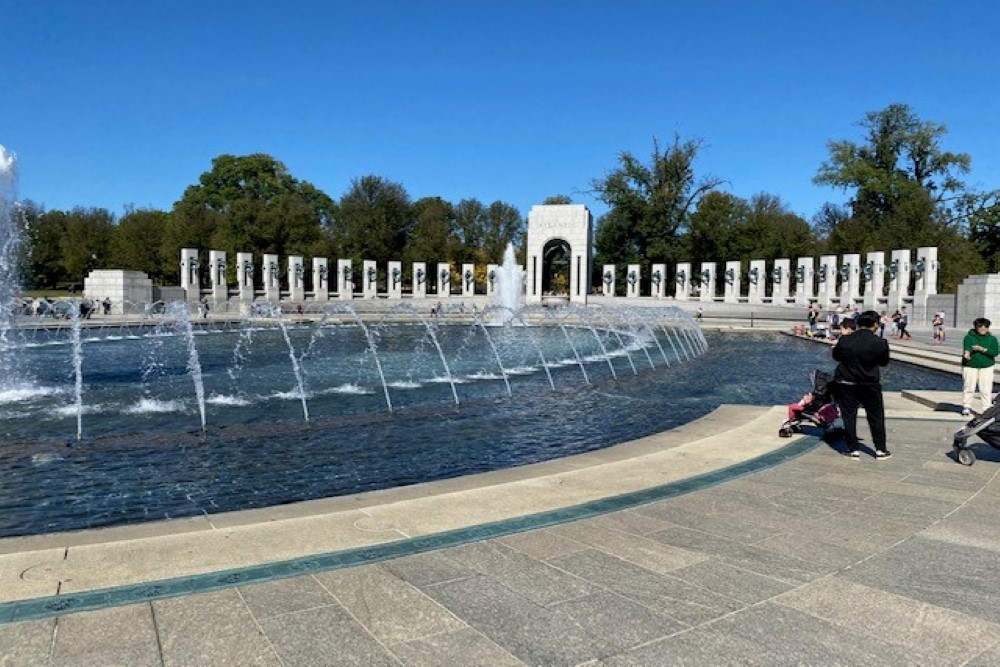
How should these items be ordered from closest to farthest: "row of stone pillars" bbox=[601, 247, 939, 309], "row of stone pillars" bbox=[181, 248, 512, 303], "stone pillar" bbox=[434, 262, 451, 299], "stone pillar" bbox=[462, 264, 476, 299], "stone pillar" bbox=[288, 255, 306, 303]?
"row of stone pillars" bbox=[601, 247, 939, 309], "row of stone pillars" bbox=[181, 248, 512, 303], "stone pillar" bbox=[288, 255, 306, 303], "stone pillar" bbox=[462, 264, 476, 299], "stone pillar" bbox=[434, 262, 451, 299]

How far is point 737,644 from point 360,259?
7131 cm

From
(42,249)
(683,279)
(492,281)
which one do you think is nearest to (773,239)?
(683,279)

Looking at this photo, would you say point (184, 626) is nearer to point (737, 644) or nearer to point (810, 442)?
point (737, 644)

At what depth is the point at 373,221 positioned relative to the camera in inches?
2891

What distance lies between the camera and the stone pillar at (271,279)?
53938 millimetres

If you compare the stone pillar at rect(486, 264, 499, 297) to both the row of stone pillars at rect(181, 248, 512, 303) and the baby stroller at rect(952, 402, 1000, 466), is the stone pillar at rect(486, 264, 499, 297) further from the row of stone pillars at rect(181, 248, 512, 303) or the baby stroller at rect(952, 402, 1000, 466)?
the baby stroller at rect(952, 402, 1000, 466)

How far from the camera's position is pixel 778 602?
380cm

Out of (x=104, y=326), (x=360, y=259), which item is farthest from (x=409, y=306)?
(x=104, y=326)

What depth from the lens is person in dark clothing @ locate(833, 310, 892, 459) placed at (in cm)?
723

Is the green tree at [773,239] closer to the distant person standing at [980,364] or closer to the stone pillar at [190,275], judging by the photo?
the stone pillar at [190,275]

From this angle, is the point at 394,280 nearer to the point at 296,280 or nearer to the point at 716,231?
the point at 296,280

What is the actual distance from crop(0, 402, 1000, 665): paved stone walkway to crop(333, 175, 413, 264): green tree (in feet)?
228

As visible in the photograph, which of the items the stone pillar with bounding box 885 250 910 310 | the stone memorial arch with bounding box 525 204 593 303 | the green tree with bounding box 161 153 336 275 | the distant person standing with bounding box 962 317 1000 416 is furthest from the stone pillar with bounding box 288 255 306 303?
the distant person standing with bounding box 962 317 1000 416

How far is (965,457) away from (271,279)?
53.5 meters
